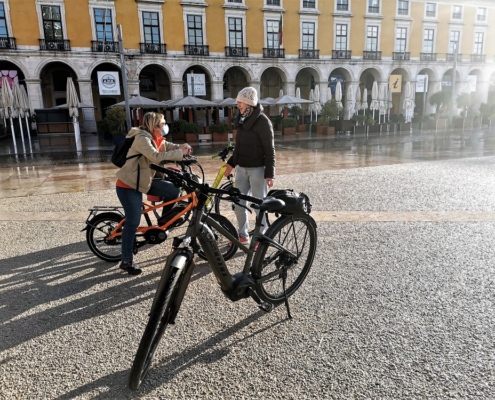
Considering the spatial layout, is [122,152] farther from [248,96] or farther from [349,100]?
[349,100]

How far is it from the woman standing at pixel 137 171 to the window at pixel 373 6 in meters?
37.3

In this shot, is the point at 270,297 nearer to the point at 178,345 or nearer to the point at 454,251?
the point at 178,345

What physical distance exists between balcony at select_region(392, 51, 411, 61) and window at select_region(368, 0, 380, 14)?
13.4 ft

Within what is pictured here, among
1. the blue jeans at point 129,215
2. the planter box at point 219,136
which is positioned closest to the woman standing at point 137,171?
the blue jeans at point 129,215

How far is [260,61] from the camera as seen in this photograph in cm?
3200

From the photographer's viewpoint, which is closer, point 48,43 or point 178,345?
point 178,345

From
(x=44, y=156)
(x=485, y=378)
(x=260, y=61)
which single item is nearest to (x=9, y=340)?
(x=485, y=378)

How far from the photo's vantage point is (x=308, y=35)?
110 ft

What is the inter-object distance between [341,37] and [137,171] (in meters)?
35.2

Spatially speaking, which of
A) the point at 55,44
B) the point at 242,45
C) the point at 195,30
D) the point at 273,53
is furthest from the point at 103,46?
the point at 273,53

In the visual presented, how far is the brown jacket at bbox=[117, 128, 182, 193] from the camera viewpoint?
12.1 feet

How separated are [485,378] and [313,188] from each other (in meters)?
5.78

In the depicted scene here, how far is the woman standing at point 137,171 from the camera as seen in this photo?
3.70 meters

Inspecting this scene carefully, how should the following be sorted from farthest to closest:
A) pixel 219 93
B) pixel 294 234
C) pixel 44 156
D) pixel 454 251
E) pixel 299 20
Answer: pixel 299 20
pixel 219 93
pixel 44 156
pixel 454 251
pixel 294 234
